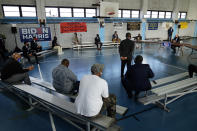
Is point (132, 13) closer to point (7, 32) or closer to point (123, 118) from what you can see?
point (7, 32)

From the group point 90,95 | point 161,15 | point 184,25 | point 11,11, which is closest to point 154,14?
point 161,15

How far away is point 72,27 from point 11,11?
4.41 meters

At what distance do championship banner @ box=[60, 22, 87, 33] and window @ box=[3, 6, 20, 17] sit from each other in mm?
3195

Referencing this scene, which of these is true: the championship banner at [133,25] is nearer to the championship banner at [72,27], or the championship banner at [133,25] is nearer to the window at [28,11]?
the championship banner at [72,27]

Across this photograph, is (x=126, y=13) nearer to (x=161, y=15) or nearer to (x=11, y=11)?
(x=161, y=15)

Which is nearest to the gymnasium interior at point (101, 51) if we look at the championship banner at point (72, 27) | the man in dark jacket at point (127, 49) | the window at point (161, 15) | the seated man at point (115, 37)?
the championship banner at point (72, 27)

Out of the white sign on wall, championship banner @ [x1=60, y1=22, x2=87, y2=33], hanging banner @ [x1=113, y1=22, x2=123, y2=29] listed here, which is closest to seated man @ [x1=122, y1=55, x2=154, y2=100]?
championship banner @ [x1=60, y1=22, x2=87, y2=33]

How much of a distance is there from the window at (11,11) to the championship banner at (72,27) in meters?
3.19

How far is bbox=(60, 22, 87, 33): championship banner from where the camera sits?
1130cm

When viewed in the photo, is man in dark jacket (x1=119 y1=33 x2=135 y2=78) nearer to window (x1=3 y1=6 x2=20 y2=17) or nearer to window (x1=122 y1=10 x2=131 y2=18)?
window (x1=3 y1=6 x2=20 y2=17)

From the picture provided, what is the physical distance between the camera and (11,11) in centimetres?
991

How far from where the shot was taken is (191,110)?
3.15 m

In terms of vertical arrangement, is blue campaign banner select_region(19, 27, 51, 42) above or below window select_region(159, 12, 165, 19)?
below

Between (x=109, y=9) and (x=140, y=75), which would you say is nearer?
(x=140, y=75)
